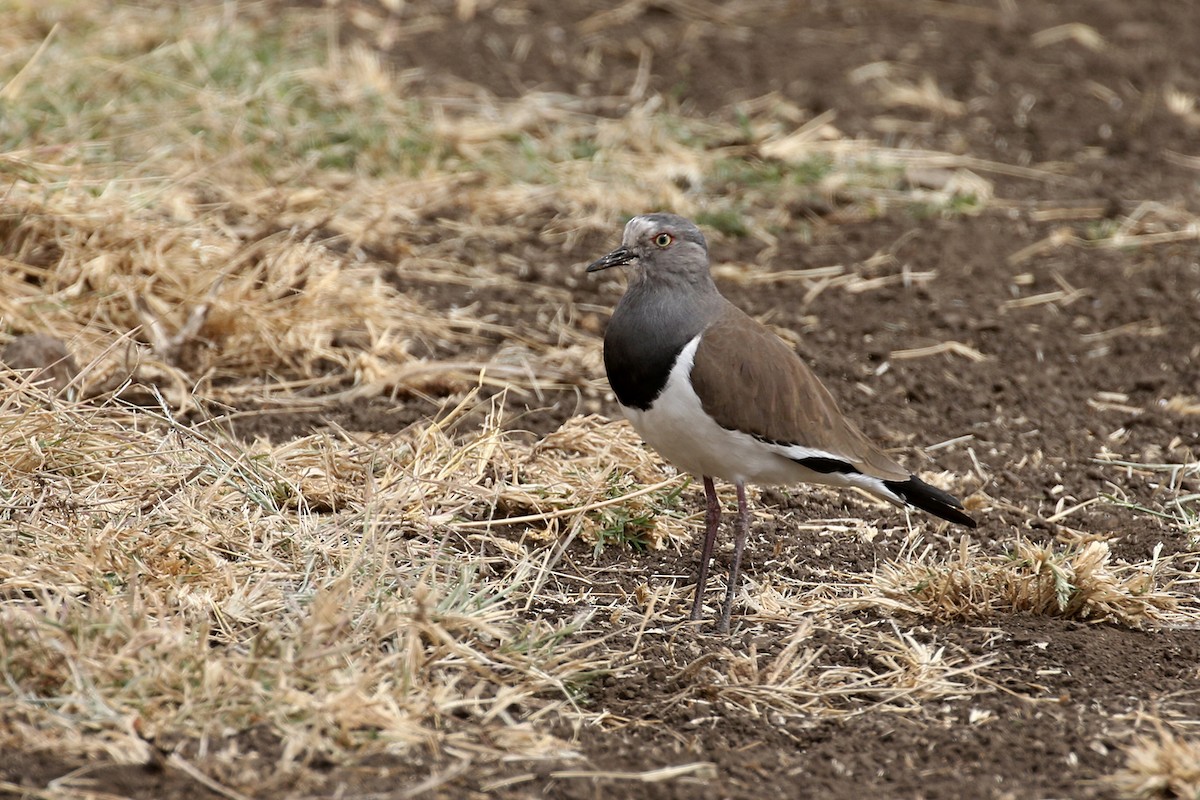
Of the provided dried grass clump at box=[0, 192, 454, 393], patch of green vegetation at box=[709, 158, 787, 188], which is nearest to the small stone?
dried grass clump at box=[0, 192, 454, 393]

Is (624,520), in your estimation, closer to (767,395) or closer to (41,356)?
(767,395)

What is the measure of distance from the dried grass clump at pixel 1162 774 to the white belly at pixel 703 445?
125cm

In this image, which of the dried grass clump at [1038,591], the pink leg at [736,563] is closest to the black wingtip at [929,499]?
the dried grass clump at [1038,591]

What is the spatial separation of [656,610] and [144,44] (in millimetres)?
5383

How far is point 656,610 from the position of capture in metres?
4.29

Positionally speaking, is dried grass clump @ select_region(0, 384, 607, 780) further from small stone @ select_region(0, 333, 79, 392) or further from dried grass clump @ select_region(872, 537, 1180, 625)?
dried grass clump @ select_region(872, 537, 1180, 625)

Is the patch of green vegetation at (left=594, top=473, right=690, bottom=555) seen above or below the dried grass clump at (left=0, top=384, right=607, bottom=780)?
below

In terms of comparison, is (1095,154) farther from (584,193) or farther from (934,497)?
(934,497)

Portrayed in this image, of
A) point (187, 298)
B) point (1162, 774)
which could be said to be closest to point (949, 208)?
point (187, 298)

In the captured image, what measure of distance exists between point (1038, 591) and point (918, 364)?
6.54 feet

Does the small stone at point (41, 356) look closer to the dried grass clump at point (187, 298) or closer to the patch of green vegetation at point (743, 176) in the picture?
the dried grass clump at point (187, 298)

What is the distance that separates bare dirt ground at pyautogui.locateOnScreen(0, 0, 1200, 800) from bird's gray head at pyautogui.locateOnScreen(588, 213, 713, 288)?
0.91 meters

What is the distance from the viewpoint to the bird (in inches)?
160

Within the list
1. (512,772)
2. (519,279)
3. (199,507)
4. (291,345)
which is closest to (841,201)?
(519,279)
